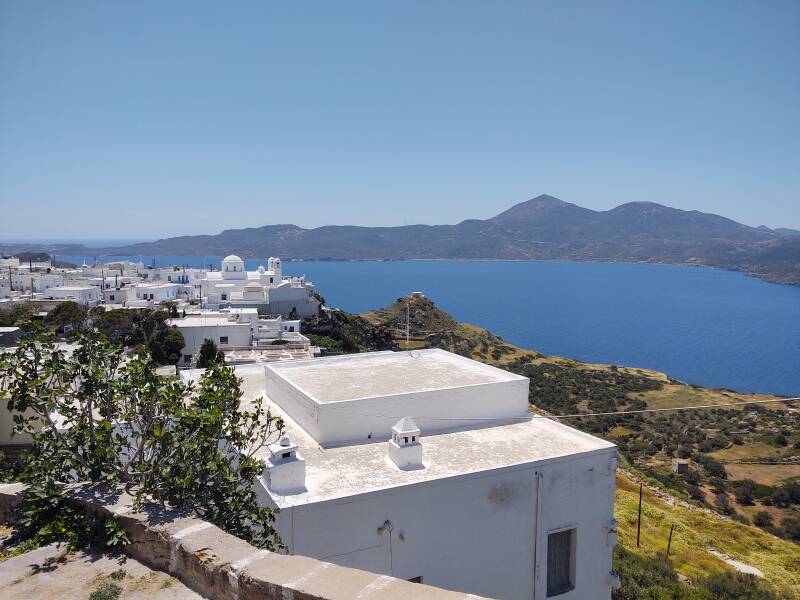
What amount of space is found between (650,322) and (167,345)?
379 feet

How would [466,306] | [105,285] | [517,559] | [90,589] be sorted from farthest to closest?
[466,306] < [105,285] < [517,559] < [90,589]

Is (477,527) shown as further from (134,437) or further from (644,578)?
(644,578)

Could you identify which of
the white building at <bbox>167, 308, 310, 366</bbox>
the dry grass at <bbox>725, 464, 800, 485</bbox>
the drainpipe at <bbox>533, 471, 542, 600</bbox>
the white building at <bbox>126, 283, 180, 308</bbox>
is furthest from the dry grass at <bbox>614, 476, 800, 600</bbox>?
the white building at <bbox>126, 283, 180, 308</bbox>

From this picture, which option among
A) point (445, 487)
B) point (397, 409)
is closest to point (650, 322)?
point (397, 409)

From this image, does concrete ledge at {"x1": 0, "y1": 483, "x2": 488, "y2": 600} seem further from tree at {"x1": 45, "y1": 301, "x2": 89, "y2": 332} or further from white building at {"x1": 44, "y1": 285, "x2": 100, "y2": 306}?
white building at {"x1": 44, "y1": 285, "x2": 100, "y2": 306}

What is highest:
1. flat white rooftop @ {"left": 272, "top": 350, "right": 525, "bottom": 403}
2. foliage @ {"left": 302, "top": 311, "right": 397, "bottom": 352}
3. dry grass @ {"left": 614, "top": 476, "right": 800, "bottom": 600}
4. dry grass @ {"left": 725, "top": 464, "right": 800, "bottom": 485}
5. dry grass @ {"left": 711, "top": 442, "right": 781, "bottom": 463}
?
flat white rooftop @ {"left": 272, "top": 350, "right": 525, "bottom": 403}

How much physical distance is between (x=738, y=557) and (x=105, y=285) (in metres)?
68.5

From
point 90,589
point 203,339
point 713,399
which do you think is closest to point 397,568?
point 90,589

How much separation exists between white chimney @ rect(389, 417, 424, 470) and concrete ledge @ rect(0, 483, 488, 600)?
5949 mm

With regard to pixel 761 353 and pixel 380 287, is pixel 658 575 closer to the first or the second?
pixel 761 353

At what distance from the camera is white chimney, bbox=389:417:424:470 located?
1059 centimetres

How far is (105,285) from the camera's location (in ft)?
225

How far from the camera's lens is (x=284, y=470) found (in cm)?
936

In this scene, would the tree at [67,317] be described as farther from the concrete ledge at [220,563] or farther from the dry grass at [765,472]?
the dry grass at [765,472]
